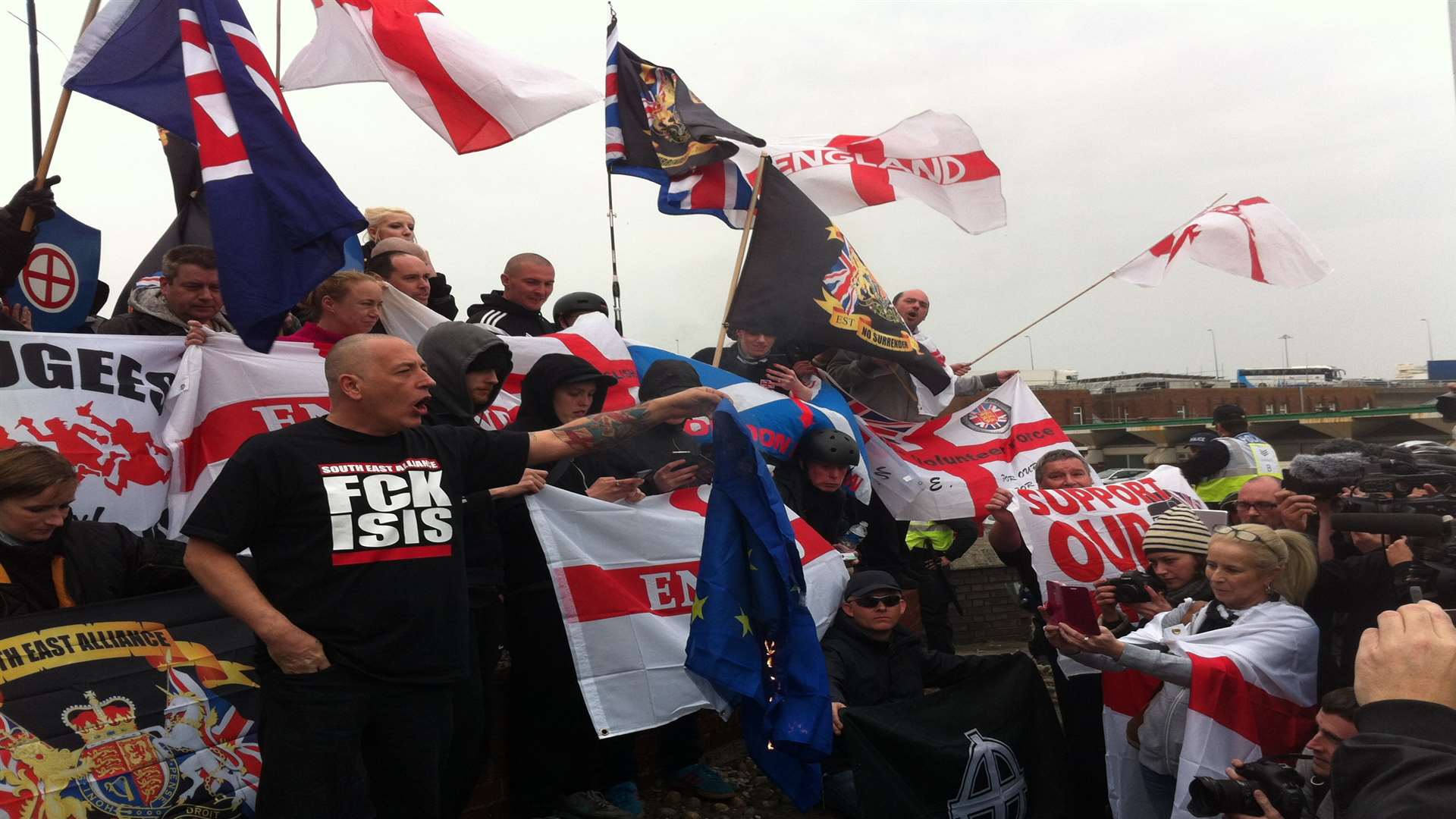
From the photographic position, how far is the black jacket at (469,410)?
4656 mm

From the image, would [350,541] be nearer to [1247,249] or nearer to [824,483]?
[824,483]

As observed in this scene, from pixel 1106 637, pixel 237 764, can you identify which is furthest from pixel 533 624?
pixel 1106 637

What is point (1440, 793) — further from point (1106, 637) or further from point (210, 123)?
point (210, 123)

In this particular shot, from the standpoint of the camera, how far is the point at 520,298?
6570mm

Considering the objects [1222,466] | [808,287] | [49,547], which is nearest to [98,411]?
[49,547]

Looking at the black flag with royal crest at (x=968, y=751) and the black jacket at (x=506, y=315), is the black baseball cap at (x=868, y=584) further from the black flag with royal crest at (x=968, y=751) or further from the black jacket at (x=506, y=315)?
the black jacket at (x=506, y=315)

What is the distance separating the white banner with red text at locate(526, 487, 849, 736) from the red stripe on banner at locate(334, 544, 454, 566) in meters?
1.19

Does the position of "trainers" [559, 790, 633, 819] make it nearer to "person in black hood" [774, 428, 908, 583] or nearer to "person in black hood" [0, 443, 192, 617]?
"person in black hood" [774, 428, 908, 583]

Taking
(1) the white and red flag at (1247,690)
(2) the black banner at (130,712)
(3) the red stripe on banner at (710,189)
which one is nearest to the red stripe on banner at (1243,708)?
(1) the white and red flag at (1247,690)

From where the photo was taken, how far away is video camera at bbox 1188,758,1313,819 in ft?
12.3

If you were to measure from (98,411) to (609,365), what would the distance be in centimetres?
237

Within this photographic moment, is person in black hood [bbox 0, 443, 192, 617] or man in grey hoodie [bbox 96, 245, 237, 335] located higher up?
man in grey hoodie [bbox 96, 245, 237, 335]

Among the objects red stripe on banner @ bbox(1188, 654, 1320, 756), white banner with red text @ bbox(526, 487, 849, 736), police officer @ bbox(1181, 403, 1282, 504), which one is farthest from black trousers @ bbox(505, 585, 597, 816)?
police officer @ bbox(1181, 403, 1282, 504)

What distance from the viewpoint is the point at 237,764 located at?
415 cm
